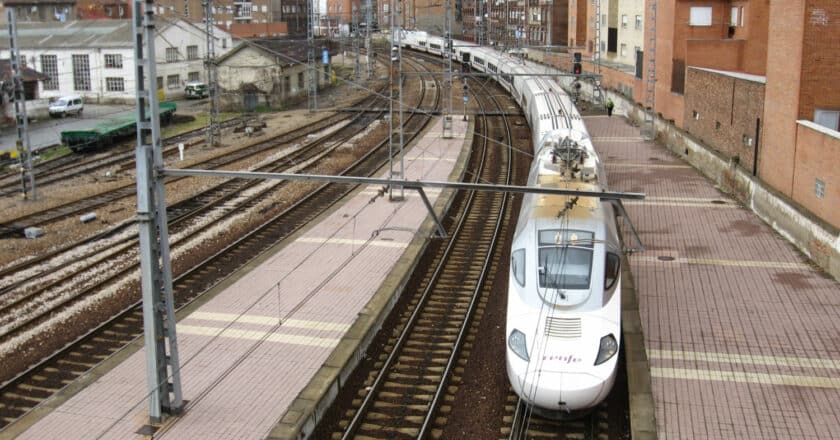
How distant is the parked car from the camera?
178ft

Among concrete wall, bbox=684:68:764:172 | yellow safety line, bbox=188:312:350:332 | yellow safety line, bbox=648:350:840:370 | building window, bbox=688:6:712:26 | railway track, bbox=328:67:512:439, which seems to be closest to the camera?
railway track, bbox=328:67:512:439

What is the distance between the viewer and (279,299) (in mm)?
15773

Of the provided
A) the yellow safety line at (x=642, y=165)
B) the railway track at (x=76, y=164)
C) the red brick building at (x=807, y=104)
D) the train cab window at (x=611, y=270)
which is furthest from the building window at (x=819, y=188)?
the railway track at (x=76, y=164)

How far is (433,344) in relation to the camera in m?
14.4

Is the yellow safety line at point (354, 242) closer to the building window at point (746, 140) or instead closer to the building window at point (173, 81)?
the building window at point (746, 140)

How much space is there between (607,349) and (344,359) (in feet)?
13.2

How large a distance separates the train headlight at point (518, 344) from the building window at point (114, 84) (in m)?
45.7

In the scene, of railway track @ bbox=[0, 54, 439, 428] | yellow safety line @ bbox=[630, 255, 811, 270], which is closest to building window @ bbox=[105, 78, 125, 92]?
railway track @ bbox=[0, 54, 439, 428]

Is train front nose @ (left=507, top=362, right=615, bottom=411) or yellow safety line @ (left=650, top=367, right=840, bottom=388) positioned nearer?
train front nose @ (left=507, top=362, right=615, bottom=411)

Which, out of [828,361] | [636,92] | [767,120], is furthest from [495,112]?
[828,361]

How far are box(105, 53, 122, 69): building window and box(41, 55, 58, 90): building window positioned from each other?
11.2 feet

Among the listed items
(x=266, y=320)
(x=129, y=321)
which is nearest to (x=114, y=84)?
(x=129, y=321)

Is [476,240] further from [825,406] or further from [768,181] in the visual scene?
[825,406]

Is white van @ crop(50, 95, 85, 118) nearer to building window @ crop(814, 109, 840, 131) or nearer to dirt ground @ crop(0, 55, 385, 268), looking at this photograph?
dirt ground @ crop(0, 55, 385, 268)
